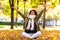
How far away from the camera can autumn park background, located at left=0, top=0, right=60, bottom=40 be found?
11.4 ft

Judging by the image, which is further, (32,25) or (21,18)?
(21,18)

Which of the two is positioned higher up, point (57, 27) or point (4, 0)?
point (4, 0)

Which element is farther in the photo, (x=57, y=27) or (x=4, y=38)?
(x=57, y=27)

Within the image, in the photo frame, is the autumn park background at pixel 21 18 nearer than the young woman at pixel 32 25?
No

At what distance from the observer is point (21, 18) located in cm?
351

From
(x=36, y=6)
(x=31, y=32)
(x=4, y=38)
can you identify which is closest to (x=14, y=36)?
(x=4, y=38)

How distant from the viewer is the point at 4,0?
348 cm

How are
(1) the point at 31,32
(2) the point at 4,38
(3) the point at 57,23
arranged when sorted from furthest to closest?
(3) the point at 57,23 < (2) the point at 4,38 < (1) the point at 31,32

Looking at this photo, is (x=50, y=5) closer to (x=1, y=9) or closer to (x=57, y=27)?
(x=57, y=27)

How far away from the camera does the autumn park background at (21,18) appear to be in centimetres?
349

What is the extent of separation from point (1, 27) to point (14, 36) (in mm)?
307

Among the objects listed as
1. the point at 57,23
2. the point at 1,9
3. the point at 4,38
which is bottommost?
the point at 4,38

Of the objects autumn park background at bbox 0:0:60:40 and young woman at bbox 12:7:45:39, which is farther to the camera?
autumn park background at bbox 0:0:60:40

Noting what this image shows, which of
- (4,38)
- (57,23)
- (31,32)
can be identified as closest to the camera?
(31,32)
